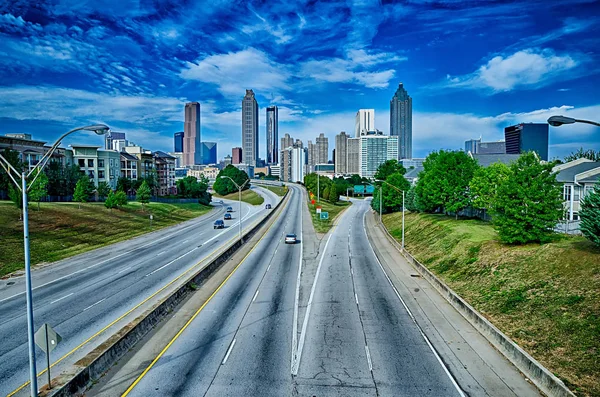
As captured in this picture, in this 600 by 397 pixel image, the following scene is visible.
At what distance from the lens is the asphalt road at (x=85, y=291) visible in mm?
18453

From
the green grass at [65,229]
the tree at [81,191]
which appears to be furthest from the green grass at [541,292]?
the tree at [81,191]

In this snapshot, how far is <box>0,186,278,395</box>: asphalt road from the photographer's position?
18.5 metres

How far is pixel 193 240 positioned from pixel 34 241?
61.9 ft

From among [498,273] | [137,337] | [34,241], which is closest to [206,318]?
[137,337]

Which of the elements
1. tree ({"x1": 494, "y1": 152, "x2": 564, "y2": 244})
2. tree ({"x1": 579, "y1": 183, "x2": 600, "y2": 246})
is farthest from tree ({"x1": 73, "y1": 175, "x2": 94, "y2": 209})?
tree ({"x1": 579, "y1": 183, "x2": 600, "y2": 246})

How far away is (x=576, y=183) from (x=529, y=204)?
82.7 ft

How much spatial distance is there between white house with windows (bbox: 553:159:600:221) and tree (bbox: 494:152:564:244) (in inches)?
739

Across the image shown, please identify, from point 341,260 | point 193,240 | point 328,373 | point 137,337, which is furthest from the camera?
point 193,240

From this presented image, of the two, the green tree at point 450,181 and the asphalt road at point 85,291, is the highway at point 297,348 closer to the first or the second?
the asphalt road at point 85,291

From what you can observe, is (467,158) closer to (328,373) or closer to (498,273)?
(498,273)

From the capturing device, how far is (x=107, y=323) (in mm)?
22203

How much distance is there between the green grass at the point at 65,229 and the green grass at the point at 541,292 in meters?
39.2

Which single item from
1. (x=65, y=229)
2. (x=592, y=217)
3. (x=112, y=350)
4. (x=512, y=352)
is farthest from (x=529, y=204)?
(x=65, y=229)

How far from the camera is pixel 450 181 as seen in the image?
181 feet
